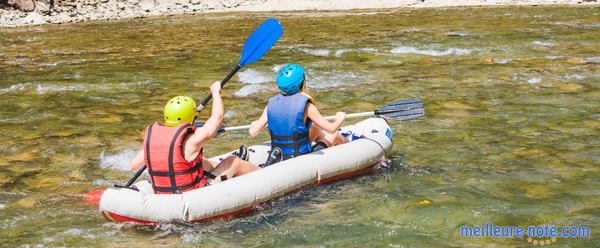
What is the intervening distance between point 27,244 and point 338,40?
14.4 meters

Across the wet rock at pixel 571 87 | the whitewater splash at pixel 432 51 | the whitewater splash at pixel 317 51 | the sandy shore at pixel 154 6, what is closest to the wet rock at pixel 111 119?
the whitewater splash at pixel 317 51

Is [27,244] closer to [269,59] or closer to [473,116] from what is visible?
Result: [473,116]

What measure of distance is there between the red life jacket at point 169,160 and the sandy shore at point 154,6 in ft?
80.6

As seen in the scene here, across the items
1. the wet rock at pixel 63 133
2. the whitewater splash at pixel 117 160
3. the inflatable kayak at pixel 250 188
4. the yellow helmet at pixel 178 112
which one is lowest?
the wet rock at pixel 63 133

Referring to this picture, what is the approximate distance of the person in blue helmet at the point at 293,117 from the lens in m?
6.81

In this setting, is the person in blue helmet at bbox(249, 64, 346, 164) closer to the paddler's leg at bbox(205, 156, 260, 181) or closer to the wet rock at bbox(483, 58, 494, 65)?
the paddler's leg at bbox(205, 156, 260, 181)

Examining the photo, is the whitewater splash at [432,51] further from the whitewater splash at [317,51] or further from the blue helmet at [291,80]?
the blue helmet at [291,80]

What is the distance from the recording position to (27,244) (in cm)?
581

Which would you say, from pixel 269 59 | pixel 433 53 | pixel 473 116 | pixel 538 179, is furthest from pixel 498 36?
pixel 538 179

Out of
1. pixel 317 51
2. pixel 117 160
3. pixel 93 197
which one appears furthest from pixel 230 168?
pixel 317 51

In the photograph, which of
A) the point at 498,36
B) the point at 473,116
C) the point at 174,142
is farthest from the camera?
the point at 498,36

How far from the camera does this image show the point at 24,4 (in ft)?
99.0

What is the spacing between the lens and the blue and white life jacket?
6.80 meters

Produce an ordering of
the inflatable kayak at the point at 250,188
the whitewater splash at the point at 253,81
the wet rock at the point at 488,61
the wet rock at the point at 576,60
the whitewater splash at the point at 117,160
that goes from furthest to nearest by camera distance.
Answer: the wet rock at the point at 488,61, the wet rock at the point at 576,60, the whitewater splash at the point at 253,81, the whitewater splash at the point at 117,160, the inflatable kayak at the point at 250,188
